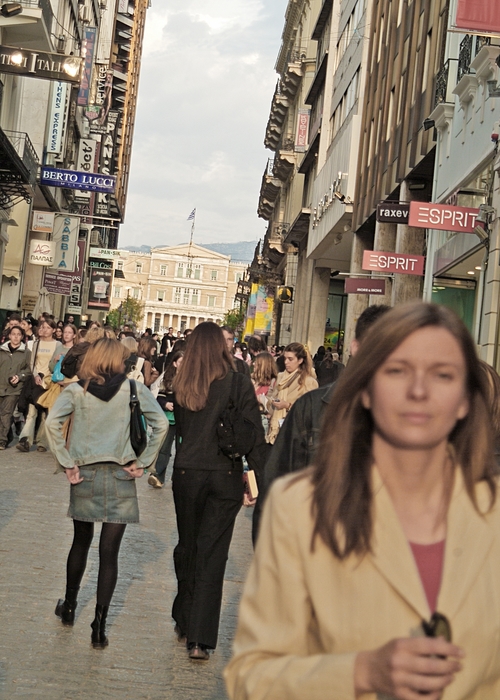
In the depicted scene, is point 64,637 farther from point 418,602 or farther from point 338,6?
point 338,6

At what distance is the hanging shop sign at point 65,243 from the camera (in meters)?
45.5

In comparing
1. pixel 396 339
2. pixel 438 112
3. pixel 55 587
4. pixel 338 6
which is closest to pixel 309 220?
pixel 338 6

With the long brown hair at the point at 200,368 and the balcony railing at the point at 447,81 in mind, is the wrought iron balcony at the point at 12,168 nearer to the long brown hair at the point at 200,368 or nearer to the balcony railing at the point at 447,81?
the balcony railing at the point at 447,81

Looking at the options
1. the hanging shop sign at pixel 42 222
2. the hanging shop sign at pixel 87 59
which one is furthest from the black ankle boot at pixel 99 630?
the hanging shop sign at pixel 87 59

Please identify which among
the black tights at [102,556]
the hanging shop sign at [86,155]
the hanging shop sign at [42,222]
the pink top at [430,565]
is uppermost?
the hanging shop sign at [86,155]

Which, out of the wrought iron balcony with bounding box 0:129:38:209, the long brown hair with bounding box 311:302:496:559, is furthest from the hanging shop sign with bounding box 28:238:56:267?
the long brown hair with bounding box 311:302:496:559

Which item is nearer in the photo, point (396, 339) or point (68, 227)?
point (396, 339)

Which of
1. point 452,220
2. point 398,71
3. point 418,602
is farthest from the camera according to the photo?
point 398,71

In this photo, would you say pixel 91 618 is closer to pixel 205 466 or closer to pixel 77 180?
pixel 205 466

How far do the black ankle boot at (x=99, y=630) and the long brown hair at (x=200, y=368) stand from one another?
128 centimetres

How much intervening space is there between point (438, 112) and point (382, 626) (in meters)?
21.3

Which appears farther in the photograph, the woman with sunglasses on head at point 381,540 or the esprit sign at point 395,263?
the esprit sign at point 395,263

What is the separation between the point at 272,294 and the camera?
64.7 meters

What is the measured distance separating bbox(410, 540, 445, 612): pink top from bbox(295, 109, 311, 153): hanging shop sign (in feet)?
165
